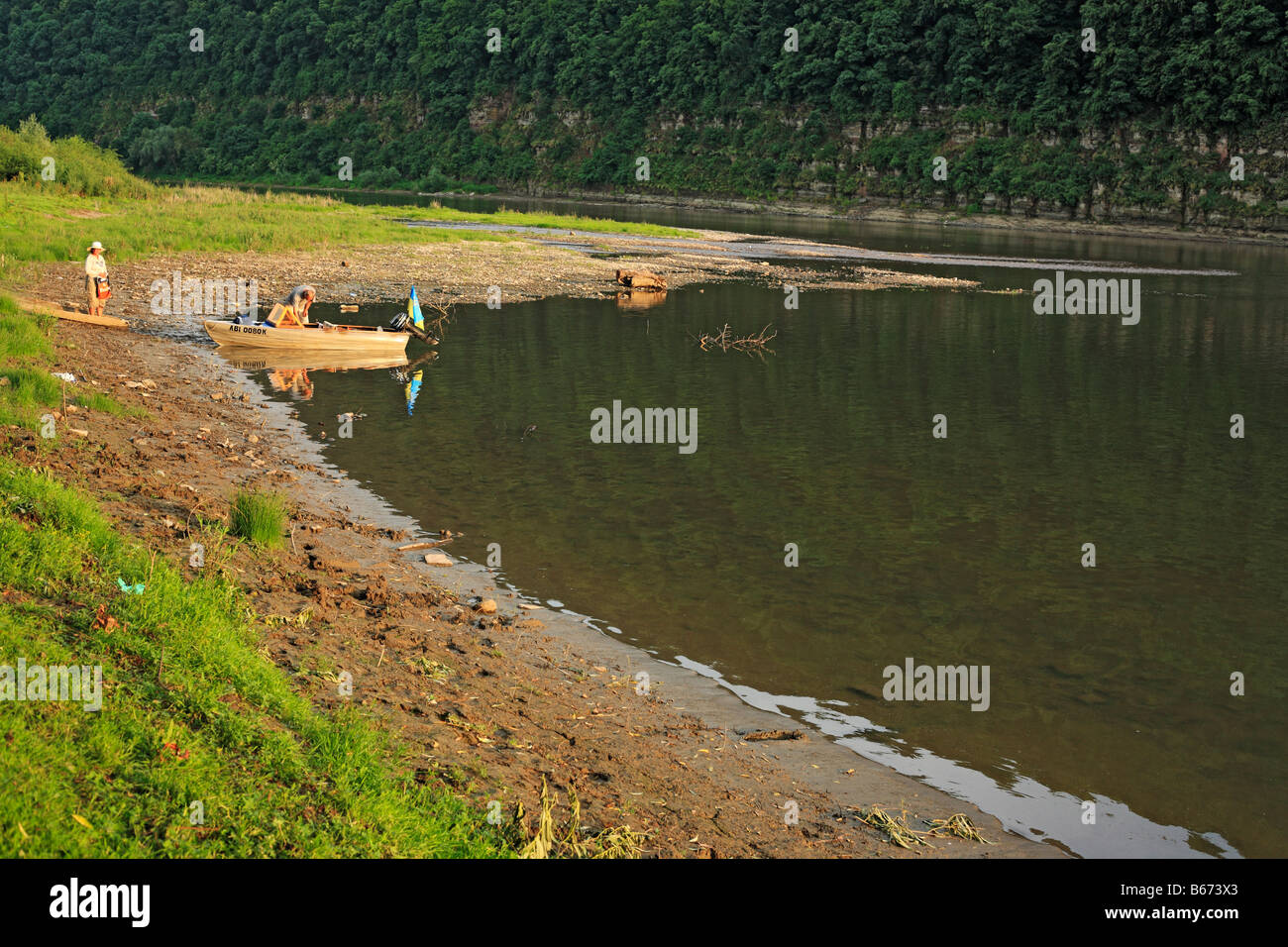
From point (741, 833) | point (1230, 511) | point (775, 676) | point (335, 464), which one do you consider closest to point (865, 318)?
point (1230, 511)

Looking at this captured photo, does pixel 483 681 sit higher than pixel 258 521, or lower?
lower

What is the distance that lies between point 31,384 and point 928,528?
43.7 feet

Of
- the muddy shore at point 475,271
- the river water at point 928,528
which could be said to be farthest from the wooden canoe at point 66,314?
the river water at point 928,528

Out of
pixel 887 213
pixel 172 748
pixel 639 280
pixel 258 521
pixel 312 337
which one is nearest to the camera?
pixel 172 748

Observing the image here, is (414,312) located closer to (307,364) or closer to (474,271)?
(307,364)

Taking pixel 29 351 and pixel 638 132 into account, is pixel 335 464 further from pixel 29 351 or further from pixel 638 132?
pixel 638 132

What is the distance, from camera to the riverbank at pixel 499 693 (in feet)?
27.5

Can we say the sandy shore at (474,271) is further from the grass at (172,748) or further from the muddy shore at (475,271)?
the grass at (172,748)

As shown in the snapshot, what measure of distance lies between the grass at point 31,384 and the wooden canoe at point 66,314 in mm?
2095

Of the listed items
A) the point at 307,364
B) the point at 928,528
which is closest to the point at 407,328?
the point at 307,364

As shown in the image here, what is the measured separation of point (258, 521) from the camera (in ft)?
41.3

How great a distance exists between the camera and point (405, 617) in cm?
1165

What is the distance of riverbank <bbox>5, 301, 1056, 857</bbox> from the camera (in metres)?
8.38

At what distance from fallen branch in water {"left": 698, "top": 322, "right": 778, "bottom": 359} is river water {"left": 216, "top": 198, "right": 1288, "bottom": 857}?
2.17 ft
